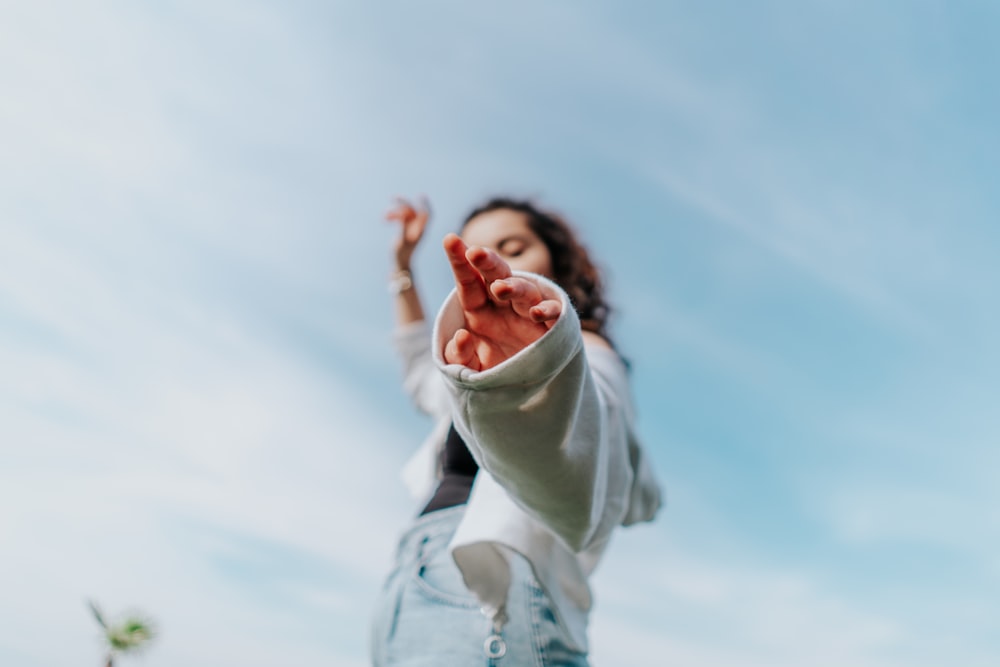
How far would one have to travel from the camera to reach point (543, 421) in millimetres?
1354

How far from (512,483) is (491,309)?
0.38 metres

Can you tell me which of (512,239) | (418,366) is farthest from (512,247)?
(418,366)

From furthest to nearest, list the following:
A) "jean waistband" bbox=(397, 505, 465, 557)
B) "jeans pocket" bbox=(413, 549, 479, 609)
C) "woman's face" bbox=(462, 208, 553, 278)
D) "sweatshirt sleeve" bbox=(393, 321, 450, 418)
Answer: "sweatshirt sleeve" bbox=(393, 321, 450, 418) → "woman's face" bbox=(462, 208, 553, 278) → "jean waistband" bbox=(397, 505, 465, 557) → "jeans pocket" bbox=(413, 549, 479, 609)

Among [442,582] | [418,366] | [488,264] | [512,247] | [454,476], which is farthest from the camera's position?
[418,366]

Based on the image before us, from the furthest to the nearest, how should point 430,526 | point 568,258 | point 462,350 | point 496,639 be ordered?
point 568,258
point 430,526
point 496,639
point 462,350

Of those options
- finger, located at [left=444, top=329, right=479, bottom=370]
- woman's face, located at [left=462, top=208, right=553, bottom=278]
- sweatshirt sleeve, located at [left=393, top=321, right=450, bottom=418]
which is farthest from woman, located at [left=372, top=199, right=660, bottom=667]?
sweatshirt sleeve, located at [left=393, top=321, right=450, bottom=418]

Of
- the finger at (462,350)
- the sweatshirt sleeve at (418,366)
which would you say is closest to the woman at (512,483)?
the finger at (462,350)

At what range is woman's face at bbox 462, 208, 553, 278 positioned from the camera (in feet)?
9.09

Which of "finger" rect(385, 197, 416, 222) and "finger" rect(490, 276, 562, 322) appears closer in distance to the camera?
"finger" rect(490, 276, 562, 322)

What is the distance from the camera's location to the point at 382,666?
1822mm

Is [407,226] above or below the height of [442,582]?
above

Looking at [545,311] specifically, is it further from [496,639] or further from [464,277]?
[496,639]

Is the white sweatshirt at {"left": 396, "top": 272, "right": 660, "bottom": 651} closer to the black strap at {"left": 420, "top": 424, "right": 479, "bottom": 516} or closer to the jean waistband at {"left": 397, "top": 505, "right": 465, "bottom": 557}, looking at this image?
the jean waistband at {"left": 397, "top": 505, "right": 465, "bottom": 557}

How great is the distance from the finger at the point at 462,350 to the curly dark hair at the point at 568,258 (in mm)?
1514
